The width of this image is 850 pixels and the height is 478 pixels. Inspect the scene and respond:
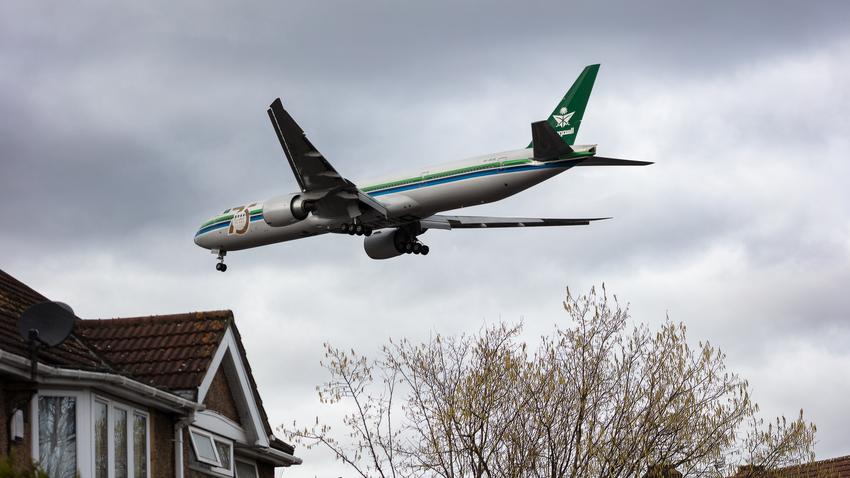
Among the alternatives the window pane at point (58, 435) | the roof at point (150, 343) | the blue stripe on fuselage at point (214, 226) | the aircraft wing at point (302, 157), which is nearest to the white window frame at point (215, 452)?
the roof at point (150, 343)

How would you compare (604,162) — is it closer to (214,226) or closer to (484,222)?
(484,222)

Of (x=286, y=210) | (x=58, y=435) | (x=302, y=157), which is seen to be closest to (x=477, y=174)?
(x=302, y=157)

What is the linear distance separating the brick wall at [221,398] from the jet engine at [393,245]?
63.2 feet

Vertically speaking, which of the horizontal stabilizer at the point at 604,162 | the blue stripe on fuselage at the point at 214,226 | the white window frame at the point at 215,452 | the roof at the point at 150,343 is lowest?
the white window frame at the point at 215,452

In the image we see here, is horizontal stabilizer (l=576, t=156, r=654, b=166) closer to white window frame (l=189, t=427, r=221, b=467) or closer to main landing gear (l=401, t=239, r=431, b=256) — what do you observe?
main landing gear (l=401, t=239, r=431, b=256)

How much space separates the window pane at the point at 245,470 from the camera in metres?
18.4

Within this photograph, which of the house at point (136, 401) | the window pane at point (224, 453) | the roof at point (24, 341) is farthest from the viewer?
the window pane at point (224, 453)

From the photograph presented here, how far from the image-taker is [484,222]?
3819 centimetres

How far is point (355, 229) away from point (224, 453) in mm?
16701

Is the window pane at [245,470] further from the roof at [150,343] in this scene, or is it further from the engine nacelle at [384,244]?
the engine nacelle at [384,244]

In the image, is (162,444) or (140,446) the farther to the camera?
(162,444)

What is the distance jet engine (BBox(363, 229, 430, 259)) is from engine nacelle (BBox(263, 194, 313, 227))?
15.6ft

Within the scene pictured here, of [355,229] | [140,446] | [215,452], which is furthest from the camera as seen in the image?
[355,229]

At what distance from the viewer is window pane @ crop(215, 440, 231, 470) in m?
17.1
